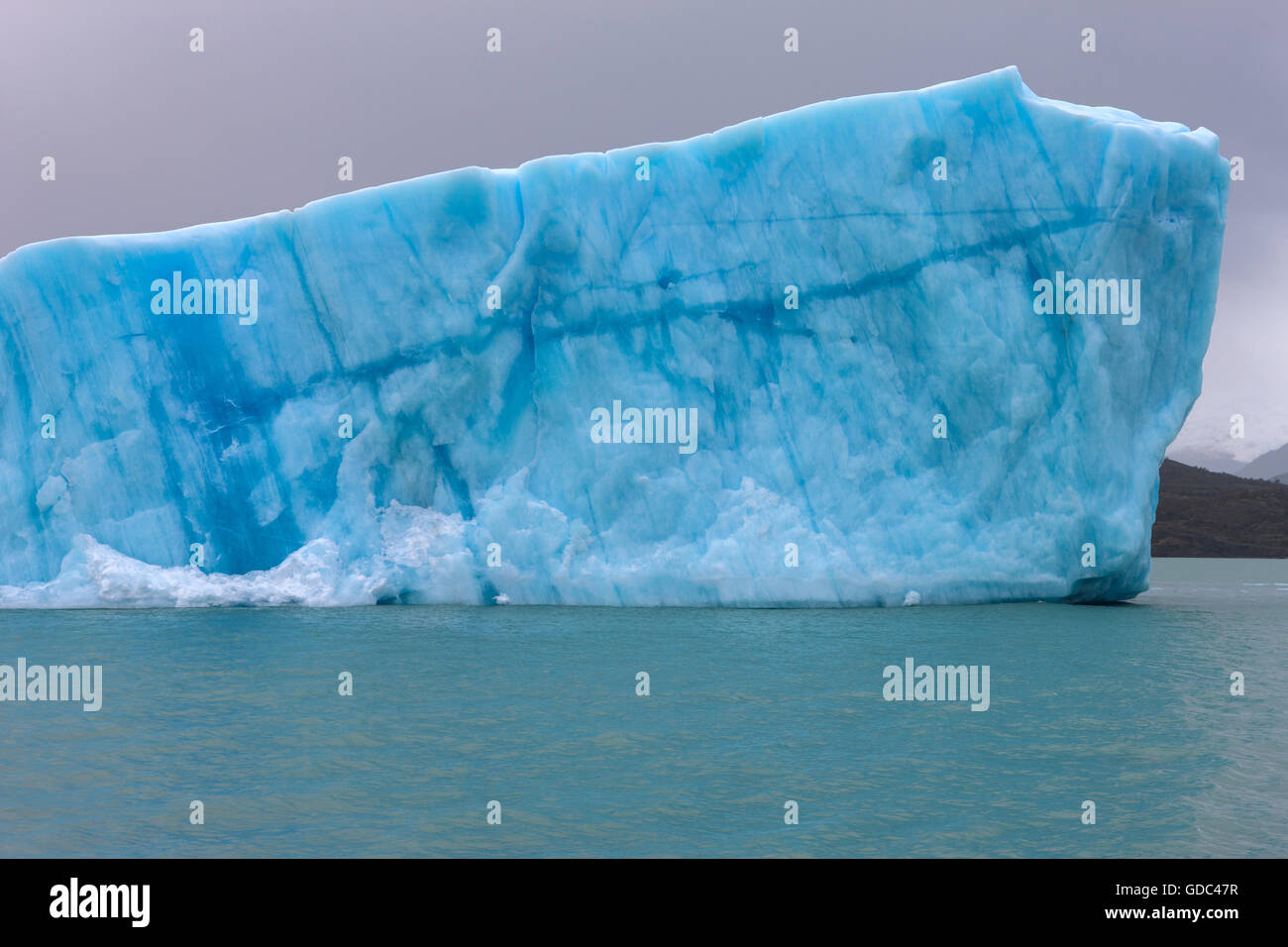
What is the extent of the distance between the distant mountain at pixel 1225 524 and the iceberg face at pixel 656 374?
36.4 metres

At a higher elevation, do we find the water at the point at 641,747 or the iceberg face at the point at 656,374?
the iceberg face at the point at 656,374

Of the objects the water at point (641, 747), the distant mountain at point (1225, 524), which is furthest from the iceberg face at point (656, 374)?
the distant mountain at point (1225, 524)

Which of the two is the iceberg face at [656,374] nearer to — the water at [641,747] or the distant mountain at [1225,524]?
the water at [641,747]

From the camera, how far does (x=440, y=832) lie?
176 inches

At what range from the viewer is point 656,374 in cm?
1257

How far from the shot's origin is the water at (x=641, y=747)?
14.6 ft

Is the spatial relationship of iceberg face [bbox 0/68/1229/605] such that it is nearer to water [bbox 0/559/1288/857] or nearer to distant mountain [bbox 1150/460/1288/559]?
water [bbox 0/559/1288/857]

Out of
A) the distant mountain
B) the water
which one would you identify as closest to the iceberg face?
the water

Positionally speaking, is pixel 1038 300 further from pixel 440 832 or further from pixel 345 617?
pixel 440 832

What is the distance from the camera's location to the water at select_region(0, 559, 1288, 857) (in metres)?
4.45

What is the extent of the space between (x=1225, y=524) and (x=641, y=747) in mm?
48765

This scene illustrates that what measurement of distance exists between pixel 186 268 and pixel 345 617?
15.8 feet

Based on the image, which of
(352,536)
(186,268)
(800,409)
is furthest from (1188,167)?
(186,268)

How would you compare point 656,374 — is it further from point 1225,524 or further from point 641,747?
point 1225,524
